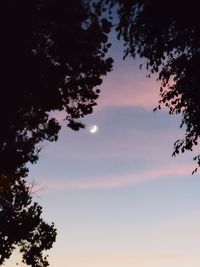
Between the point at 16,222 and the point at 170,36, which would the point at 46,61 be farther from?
the point at 16,222

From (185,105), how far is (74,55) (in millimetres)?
4806

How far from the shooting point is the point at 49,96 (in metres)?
19.6

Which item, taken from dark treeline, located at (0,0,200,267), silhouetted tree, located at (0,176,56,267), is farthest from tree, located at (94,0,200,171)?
silhouetted tree, located at (0,176,56,267)

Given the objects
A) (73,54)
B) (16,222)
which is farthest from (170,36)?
(16,222)

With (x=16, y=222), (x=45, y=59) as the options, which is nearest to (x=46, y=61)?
(x=45, y=59)

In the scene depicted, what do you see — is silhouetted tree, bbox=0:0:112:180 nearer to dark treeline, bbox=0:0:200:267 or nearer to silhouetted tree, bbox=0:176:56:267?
dark treeline, bbox=0:0:200:267

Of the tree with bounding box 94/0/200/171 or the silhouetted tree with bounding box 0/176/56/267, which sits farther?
the silhouetted tree with bounding box 0/176/56/267

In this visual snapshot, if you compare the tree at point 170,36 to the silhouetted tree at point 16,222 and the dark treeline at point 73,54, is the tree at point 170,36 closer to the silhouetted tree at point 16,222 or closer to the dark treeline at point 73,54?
the dark treeline at point 73,54

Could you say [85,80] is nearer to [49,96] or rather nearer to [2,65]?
[49,96]

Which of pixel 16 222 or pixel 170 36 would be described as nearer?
pixel 170 36

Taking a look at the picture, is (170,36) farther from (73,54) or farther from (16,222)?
(16,222)

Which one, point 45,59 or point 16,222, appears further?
point 16,222

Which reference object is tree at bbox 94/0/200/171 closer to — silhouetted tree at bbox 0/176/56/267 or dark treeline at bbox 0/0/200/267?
dark treeline at bbox 0/0/200/267

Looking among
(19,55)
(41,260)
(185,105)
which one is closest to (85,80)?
(19,55)
